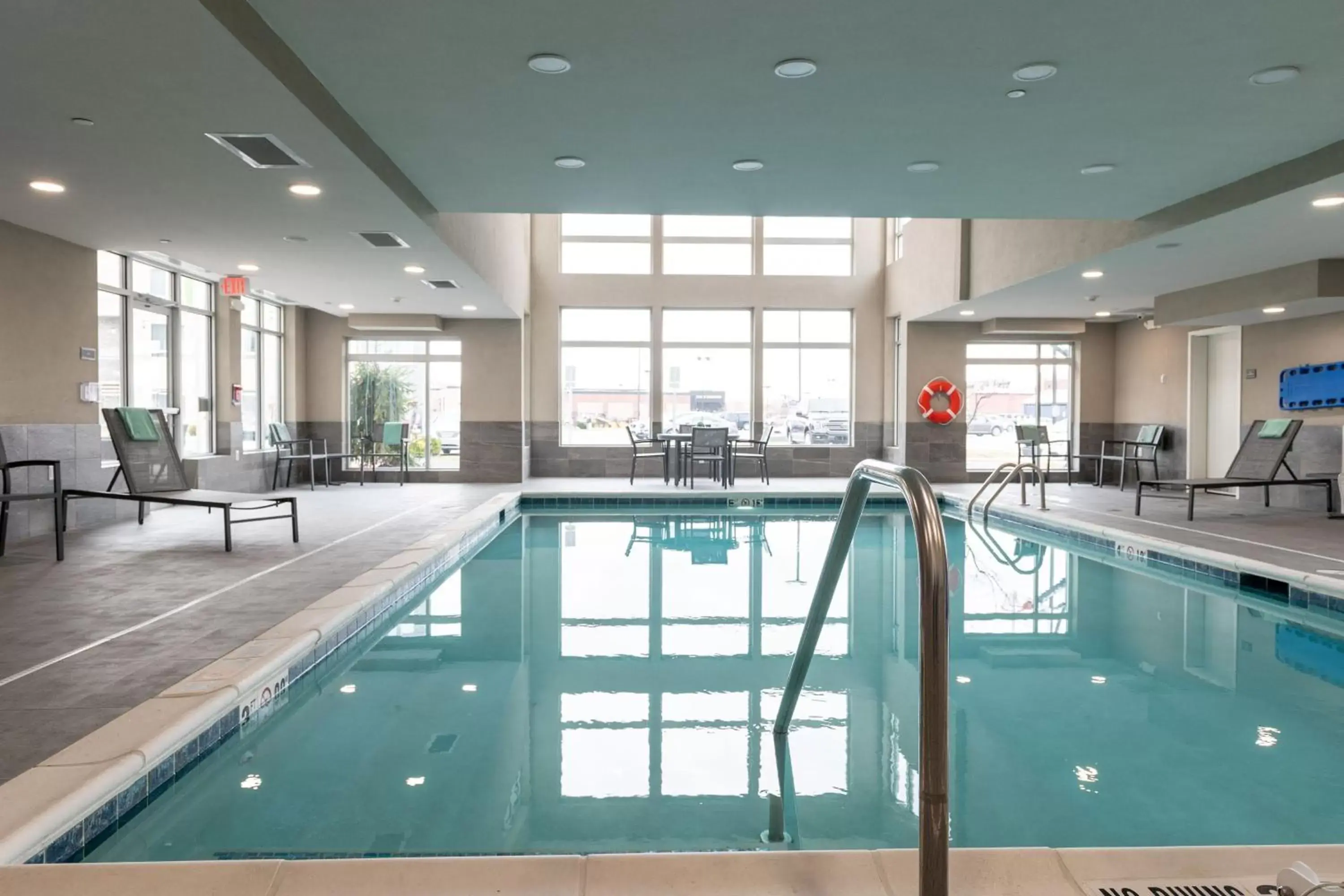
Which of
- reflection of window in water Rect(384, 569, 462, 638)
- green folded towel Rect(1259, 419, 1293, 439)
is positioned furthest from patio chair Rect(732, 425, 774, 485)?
reflection of window in water Rect(384, 569, 462, 638)

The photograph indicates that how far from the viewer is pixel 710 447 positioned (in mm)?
10750

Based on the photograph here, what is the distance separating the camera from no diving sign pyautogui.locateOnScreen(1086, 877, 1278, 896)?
1503mm

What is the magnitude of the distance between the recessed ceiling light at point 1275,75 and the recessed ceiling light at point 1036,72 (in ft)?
2.97

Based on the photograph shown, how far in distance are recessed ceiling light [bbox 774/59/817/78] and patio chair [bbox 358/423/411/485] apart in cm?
865

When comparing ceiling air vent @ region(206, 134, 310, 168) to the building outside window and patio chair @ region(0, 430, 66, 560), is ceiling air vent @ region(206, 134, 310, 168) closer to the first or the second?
patio chair @ region(0, 430, 66, 560)

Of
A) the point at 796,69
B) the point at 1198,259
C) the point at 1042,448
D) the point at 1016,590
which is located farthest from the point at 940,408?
the point at 796,69

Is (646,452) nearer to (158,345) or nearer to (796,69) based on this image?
(158,345)

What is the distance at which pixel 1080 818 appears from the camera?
2.27 m

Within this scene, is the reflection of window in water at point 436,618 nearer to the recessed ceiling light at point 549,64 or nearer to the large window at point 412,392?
the recessed ceiling light at point 549,64

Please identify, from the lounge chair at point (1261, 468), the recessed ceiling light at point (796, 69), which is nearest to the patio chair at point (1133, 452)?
the lounge chair at point (1261, 468)

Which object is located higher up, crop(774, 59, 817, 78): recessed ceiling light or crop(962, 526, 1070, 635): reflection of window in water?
crop(774, 59, 817, 78): recessed ceiling light

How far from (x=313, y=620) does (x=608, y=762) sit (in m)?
1.67

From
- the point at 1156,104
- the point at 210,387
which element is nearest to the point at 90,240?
the point at 210,387

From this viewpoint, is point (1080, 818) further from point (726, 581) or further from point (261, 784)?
point (726, 581)
